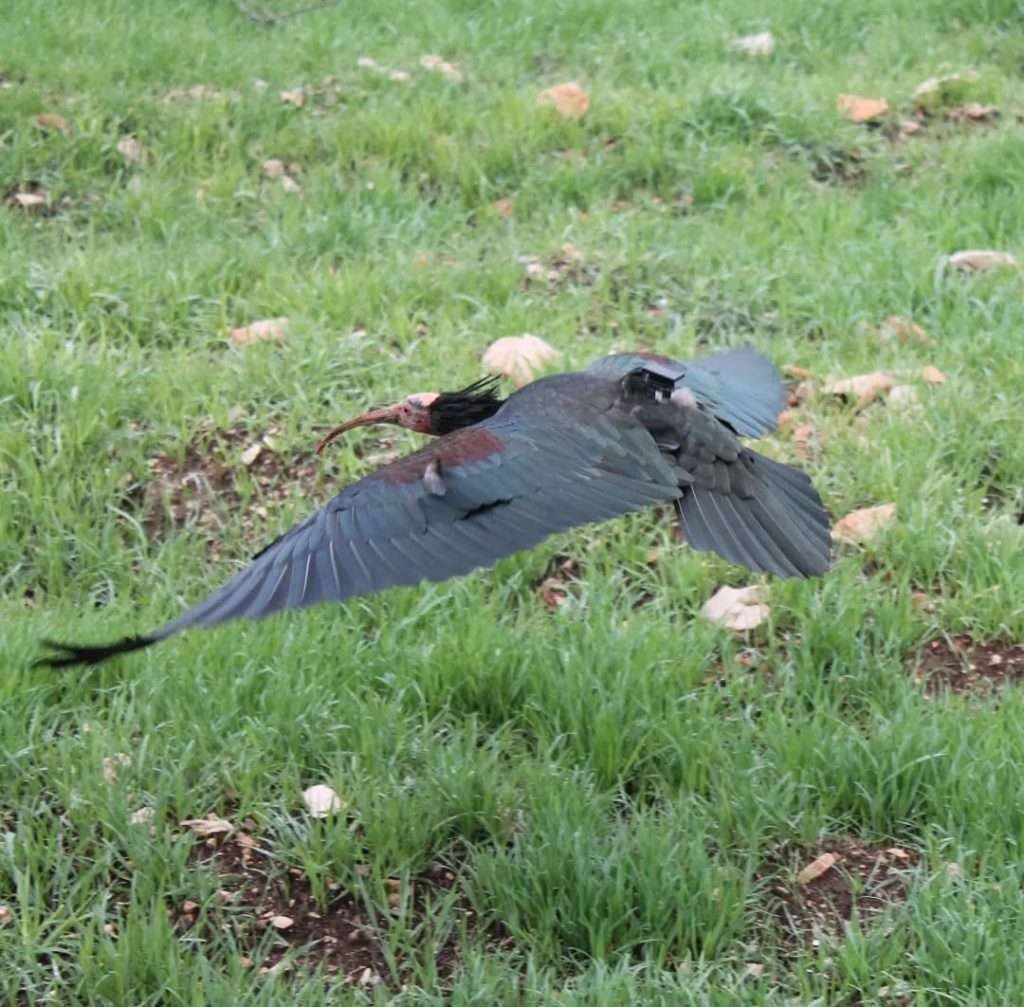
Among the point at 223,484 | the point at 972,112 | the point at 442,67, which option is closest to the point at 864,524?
the point at 223,484

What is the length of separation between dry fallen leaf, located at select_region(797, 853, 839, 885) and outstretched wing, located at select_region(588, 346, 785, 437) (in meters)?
0.94

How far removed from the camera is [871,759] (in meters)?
3.14

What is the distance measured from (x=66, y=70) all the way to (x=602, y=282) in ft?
7.40

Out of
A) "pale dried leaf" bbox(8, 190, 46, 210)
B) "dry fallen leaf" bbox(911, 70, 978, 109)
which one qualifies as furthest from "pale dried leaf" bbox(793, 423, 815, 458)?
"pale dried leaf" bbox(8, 190, 46, 210)

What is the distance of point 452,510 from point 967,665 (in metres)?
1.31

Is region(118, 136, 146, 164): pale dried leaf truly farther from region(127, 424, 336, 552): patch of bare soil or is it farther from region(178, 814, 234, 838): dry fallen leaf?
region(178, 814, 234, 838): dry fallen leaf

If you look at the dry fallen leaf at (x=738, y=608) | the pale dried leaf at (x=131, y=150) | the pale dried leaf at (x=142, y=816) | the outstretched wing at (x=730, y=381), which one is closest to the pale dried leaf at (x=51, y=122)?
the pale dried leaf at (x=131, y=150)

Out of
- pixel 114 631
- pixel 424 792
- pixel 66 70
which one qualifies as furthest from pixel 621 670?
pixel 66 70

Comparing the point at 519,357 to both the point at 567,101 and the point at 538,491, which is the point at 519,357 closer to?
the point at 538,491

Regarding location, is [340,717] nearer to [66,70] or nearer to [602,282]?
[602,282]

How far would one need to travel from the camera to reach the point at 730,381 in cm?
379

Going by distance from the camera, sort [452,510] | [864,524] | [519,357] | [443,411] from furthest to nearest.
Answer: [519,357], [864,524], [443,411], [452,510]

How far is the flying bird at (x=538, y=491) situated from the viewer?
9.05 ft

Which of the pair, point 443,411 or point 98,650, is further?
point 443,411
